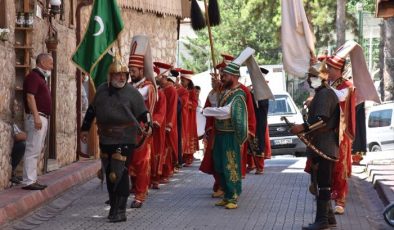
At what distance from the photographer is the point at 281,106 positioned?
1022 inches

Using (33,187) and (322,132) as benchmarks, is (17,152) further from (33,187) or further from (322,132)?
(322,132)

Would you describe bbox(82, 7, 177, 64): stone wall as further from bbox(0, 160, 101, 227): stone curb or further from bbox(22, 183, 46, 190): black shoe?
bbox(22, 183, 46, 190): black shoe

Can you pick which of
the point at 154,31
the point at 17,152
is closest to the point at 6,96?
the point at 17,152

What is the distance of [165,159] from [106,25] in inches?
106

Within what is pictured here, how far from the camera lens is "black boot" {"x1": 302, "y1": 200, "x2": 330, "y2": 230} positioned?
1051 cm

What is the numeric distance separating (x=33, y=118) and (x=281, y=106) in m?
13.4

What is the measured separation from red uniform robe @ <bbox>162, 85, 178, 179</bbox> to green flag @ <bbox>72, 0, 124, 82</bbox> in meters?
1.68

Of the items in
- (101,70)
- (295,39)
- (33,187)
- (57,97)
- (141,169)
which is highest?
(295,39)

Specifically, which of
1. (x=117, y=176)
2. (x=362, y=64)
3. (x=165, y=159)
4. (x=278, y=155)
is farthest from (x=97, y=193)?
(x=278, y=155)

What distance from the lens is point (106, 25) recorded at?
14492mm

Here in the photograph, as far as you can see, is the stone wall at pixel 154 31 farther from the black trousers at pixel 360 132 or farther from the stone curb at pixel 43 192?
the black trousers at pixel 360 132

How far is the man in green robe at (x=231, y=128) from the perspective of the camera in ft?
41.7

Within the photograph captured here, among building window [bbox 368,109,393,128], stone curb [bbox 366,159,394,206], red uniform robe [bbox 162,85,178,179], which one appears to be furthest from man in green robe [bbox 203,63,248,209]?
building window [bbox 368,109,393,128]

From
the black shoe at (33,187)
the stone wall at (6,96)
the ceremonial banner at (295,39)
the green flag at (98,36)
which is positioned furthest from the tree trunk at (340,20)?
the ceremonial banner at (295,39)
